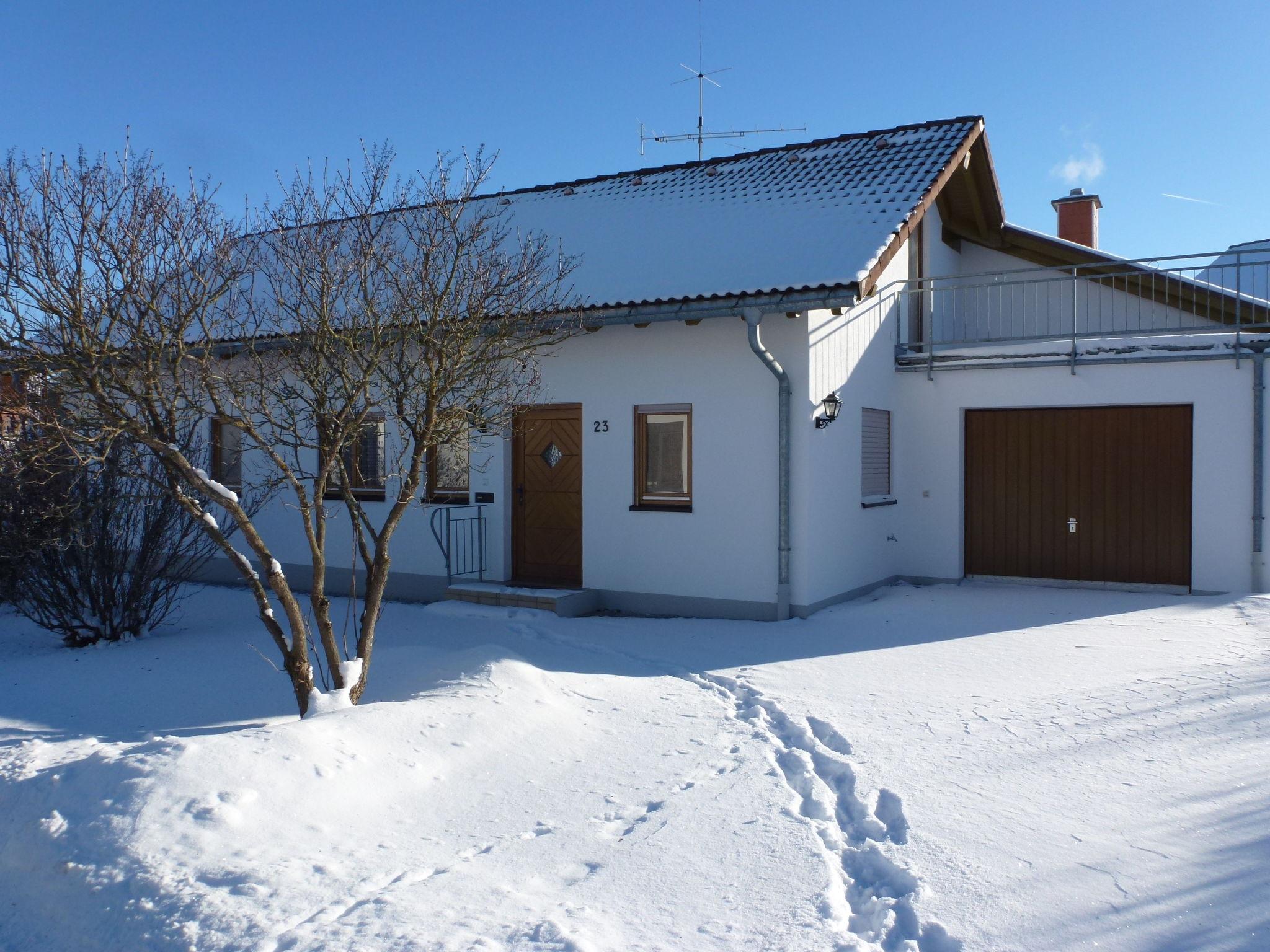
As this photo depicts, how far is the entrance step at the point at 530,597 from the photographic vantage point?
34.6ft

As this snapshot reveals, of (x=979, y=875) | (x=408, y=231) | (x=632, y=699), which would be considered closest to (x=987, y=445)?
(x=632, y=699)

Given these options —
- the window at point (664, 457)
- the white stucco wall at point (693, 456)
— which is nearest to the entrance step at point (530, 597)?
the white stucco wall at point (693, 456)

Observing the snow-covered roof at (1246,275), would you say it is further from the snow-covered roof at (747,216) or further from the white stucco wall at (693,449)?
the white stucco wall at (693,449)

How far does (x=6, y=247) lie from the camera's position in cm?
577

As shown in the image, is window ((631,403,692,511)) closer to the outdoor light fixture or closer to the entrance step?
the entrance step

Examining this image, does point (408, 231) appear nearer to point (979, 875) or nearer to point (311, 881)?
point (311, 881)

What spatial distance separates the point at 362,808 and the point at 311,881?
29.4 inches

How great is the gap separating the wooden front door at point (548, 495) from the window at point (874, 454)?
316 cm

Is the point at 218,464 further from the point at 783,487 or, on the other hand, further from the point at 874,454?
the point at 874,454

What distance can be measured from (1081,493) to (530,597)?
6.38m

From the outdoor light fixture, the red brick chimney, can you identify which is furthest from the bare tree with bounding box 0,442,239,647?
the red brick chimney

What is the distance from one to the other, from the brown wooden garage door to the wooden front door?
186 inches

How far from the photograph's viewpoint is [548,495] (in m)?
11.5

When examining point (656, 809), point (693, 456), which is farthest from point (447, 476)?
point (656, 809)
